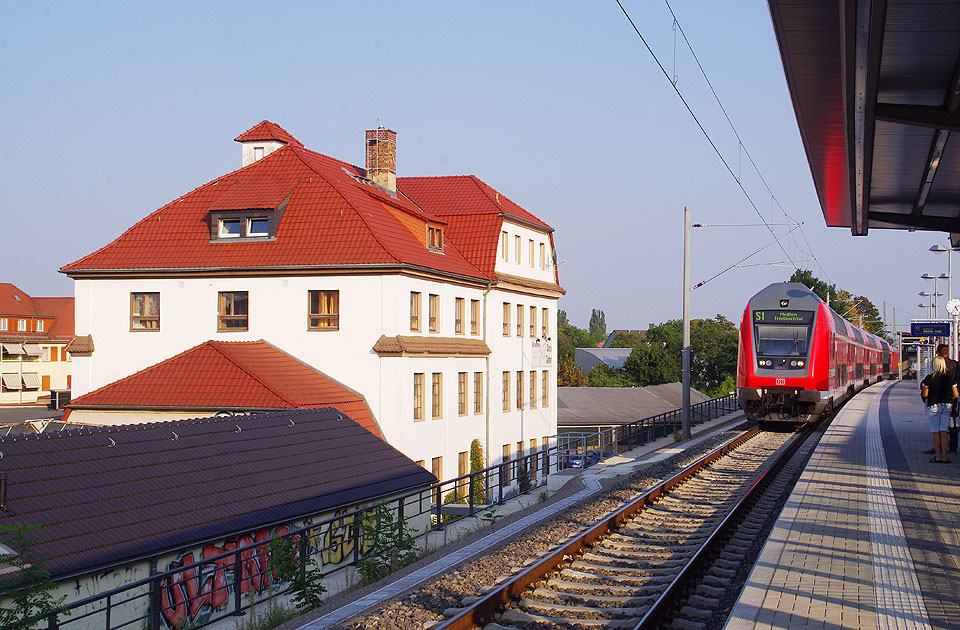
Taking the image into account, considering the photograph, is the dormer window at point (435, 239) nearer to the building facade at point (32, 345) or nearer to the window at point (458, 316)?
the window at point (458, 316)

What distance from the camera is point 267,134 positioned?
132ft

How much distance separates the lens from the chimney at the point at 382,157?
4216 centimetres

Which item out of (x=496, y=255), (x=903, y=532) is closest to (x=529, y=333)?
(x=496, y=255)

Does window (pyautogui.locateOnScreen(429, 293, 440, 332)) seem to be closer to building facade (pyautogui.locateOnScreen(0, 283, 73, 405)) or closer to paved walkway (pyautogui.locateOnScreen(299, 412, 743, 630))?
paved walkway (pyautogui.locateOnScreen(299, 412, 743, 630))

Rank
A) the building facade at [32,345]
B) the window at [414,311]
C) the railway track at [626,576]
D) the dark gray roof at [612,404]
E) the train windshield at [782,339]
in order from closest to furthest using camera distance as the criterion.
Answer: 1. the railway track at [626,576]
2. the train windshield at [782,339]
3. the window at [414,311]
4. the dark gray roof at [612,404]
5. the building facade at [32,345]

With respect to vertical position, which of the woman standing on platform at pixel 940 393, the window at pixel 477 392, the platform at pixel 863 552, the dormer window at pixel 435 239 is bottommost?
the platform at pixel 863 552

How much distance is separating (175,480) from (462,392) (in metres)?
22.3

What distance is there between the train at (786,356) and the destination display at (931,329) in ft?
50.1

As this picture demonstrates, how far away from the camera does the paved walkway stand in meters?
9.84

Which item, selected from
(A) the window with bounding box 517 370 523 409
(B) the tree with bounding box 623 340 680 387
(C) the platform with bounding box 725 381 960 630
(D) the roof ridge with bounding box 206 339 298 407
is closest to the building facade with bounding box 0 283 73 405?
(A) the window with bounding box 517 370 523 409

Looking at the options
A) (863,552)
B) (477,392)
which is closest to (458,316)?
(477,392)

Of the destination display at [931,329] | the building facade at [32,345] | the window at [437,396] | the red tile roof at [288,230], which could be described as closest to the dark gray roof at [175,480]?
the red tile roof at [288,230]

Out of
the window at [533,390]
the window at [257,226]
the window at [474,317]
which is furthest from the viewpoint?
the window at [533,390]

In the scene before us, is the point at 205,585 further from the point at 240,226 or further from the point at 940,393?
the point at 240,226
